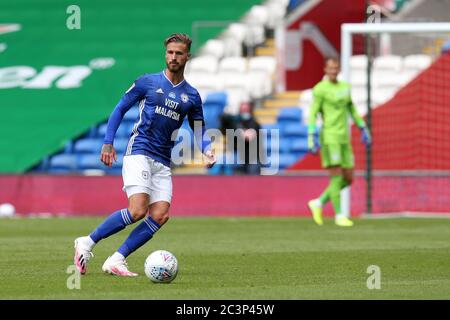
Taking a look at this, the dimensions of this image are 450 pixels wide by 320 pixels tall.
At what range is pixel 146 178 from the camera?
366 inches

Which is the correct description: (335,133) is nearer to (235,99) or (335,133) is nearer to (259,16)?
(235,99)

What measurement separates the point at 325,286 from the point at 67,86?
54.4 ft

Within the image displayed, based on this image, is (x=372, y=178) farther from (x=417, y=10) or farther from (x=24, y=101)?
(x=24, y=101)

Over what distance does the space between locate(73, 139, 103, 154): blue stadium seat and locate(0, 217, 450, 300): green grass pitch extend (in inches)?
215

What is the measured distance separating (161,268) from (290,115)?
1440 centimetres

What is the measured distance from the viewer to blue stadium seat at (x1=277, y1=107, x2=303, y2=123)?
899 inches

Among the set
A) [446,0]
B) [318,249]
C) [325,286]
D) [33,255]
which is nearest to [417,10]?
[446,0]

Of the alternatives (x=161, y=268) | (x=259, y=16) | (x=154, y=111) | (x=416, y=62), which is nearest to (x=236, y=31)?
(x=259, y=16)

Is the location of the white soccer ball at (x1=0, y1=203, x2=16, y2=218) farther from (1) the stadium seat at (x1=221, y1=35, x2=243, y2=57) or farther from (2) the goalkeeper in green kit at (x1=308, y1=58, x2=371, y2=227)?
(1) the stadium seat at (x1=221, y1=35, x2=243, y2=57)

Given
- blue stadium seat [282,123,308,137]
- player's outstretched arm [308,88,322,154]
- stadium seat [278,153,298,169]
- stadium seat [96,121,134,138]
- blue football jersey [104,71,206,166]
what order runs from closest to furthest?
blue football jersey [104,71,206,166], player's outstretched arm [308,88,322,154], stadium seat [278,153,298,169], blue stadium seat [282,123,308,137], stadium seat [96,121,134,138]

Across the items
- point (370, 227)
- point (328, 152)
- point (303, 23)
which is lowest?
point (370, 227)

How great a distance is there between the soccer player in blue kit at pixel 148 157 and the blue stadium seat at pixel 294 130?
42.9 ft

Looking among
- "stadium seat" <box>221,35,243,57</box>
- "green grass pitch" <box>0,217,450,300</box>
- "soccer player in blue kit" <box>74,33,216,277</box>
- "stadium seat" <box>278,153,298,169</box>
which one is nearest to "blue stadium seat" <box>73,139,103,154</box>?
"stadium seat" <box>221,35,243,57</box>

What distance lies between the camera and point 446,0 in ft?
78.5
